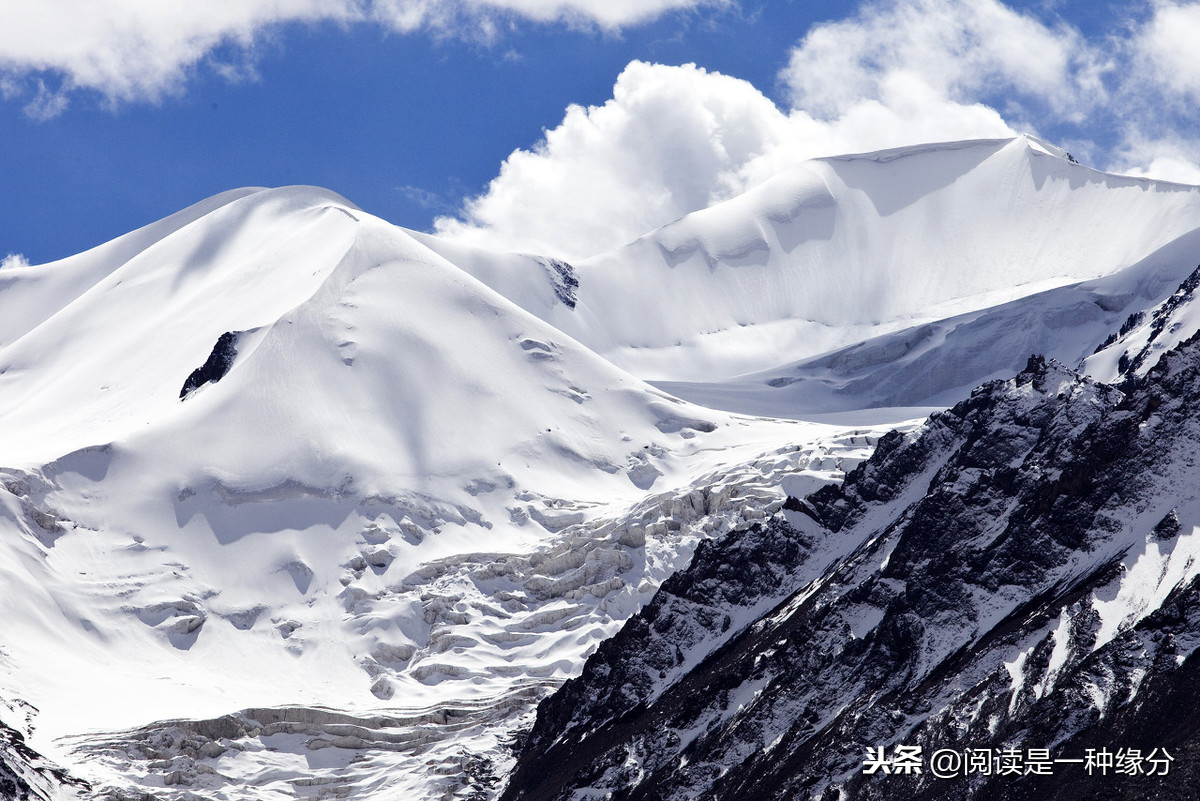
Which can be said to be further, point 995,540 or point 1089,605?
point 995,540

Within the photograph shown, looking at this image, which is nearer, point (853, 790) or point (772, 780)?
point (853, 790)

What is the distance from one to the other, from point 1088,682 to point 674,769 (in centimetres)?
4720

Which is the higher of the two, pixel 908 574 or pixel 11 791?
pixel 908 574

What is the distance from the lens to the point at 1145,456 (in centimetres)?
18162

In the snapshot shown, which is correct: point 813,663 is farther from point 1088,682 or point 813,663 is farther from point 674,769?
point 1088,682

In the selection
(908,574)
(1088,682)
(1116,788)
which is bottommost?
(1116,788)

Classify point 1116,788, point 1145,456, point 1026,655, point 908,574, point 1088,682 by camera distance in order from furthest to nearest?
1. point 908,574
2. point 1145,456
3. point 1026,655
4. point 1088,682
5. point 1116,788

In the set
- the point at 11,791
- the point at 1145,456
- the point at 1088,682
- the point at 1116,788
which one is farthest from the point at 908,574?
the point at 11,791

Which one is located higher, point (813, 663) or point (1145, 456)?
point (1145, 456)

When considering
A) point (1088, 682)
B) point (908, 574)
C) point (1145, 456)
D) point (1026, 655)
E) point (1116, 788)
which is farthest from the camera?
point (908, 574)

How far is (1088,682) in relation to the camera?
152750mm

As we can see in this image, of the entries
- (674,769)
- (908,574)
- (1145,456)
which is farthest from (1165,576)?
(674,769)

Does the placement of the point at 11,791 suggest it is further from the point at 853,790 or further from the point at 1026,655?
the point at 1026,655

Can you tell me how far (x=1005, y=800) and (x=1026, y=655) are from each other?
736 inches
